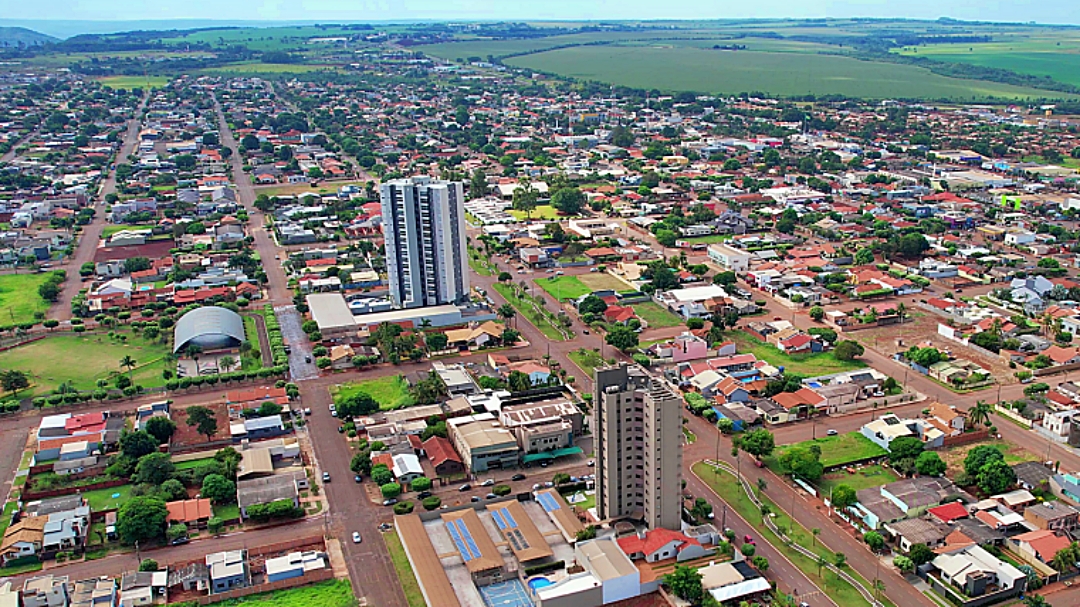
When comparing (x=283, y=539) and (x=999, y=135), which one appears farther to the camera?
(x=999, y=135)

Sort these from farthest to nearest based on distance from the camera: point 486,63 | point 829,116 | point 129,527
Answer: point 486,63 → point 829,116 → point 129,527

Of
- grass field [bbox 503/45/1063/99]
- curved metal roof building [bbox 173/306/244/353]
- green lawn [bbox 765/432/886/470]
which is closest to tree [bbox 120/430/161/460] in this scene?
curved metal roof building [bbox 173/306/244/353]

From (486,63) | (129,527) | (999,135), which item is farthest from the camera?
(486,63)

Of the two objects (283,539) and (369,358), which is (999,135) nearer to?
(369,358)

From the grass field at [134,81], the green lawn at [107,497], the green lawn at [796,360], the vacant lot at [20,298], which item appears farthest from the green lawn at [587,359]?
the grass field at [134,81]

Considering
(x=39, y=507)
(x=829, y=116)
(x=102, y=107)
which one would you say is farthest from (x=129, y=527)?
(x=102, y=107)

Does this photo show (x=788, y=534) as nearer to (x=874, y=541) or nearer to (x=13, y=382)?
(x=874, y=541)

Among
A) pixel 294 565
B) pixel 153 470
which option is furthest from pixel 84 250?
pixel 294 565
